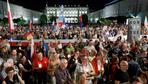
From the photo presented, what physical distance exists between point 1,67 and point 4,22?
43.4 m

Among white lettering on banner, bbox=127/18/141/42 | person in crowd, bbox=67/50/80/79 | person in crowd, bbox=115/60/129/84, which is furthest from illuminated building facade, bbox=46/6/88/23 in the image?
person in crowd, bbox=115/60/129/84

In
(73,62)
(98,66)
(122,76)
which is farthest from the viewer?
(73,62)

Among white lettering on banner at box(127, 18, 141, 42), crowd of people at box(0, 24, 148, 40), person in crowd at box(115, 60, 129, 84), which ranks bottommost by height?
crowd of people at box(0, 24, 148, 40)

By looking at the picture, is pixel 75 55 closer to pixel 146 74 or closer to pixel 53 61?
pixel 53 61

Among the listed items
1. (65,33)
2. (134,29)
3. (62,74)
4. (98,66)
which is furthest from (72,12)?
(62,74)

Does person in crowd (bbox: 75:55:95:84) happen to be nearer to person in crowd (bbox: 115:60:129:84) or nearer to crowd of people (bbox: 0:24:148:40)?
person in crowd (bbox: 115:60:129:84)

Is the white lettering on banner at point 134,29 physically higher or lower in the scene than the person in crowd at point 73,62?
higher

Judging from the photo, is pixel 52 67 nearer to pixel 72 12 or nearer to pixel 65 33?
pixel 65 33

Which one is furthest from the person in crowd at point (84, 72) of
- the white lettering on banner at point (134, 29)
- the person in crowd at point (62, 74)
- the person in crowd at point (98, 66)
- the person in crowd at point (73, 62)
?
the white lettering on banner at point (134, 29)

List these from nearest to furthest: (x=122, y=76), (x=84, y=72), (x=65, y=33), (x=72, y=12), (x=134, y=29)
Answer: (x=122, y=76)
(x=84, y=72)
(x=134, y=29)
(x=65, y=33)
(x=72, y=12)

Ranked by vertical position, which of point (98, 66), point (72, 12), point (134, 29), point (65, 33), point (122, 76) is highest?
point (72, 12)

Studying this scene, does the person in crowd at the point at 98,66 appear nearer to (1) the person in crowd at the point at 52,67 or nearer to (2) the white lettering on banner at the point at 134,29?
(1) the person in crowd at the point at 52,67

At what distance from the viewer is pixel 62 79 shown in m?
9.14

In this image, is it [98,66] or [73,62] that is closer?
[98,66]
